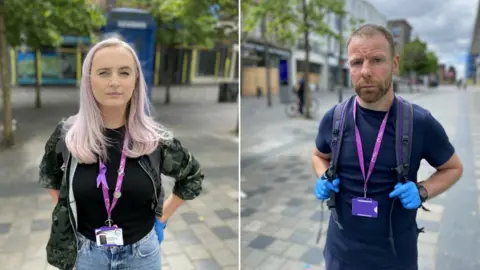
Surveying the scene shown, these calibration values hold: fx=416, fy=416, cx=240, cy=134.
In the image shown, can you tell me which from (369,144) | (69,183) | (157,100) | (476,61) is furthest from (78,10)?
(476,61)

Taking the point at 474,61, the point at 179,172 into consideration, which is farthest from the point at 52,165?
the point at 474,61

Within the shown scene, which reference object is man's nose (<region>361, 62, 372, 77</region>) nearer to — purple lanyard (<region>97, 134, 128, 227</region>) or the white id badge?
purple lanyard (<region>97, 134, 128, 227</region>)

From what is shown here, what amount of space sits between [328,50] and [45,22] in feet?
6.09

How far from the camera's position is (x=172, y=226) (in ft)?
10.0

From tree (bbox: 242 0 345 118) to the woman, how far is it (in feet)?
4.75

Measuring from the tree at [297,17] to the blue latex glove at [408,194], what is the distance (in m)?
1.36

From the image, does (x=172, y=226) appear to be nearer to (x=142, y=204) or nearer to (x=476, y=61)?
(x=142, y=204)

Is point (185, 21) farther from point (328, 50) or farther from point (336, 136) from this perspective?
point (336, 136)

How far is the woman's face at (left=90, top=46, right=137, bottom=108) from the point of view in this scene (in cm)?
132

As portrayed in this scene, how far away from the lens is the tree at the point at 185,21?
11.1 ft

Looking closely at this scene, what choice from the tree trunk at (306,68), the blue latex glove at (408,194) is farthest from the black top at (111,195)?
the tree trunk at (306,68)

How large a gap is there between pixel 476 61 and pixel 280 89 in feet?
7.75

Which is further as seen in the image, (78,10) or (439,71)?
(78,10)

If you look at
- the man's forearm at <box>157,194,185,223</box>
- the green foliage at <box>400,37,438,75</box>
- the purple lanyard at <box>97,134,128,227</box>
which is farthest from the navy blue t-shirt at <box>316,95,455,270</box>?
the purple lanyard at <box>97,134,128,227</box>
